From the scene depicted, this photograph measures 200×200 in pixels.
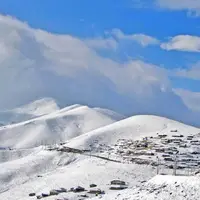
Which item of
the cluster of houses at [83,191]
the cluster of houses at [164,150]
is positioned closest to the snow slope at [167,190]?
the cluster of houses at [83,191]

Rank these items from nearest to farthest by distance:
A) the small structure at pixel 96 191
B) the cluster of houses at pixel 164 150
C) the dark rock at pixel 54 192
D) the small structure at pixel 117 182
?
the small structure at pixel 96 191, the dark rock at pixel 54 192, the small structure at pixel 117 182, the cluster of houses at pixel 164 150

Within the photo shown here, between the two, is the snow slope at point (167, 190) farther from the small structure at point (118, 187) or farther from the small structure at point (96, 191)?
the small structure at point (118, 187)

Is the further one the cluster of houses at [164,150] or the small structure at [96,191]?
the cluster of houses at [164,150]

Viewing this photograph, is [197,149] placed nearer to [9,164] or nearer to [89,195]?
[9,164]

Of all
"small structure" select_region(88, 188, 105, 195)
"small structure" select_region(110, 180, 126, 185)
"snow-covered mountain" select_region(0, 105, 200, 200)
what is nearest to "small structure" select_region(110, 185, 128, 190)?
"snow-covered mountain" select_region(0, 105, 200, 200)

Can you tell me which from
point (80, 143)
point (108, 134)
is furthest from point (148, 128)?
point (80, 143)

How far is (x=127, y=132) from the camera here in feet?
617

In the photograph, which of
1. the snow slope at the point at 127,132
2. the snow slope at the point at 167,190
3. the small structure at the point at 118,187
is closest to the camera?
the snow slope at the point at 167,190

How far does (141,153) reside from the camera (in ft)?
450

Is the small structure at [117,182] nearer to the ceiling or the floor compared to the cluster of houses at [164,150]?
nearer to the floor

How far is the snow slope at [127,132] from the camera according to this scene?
171663mm

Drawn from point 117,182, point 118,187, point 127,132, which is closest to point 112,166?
point 117,182

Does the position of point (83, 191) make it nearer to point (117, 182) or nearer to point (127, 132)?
point (117, 182)

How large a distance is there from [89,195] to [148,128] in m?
115
